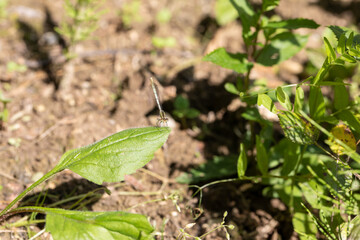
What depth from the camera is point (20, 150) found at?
228 cm

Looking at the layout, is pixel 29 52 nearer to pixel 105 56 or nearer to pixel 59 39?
pixel 59 39

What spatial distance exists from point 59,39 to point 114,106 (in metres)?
1.09

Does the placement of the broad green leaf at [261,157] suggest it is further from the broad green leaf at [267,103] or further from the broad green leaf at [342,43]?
the broad green leaf at [342,43]

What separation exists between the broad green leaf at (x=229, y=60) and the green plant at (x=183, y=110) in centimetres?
70

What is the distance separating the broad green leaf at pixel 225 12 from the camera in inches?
141

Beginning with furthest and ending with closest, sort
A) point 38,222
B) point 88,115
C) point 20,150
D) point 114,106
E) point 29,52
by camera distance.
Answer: point 29,52 → point 114,106 → point 88,115 → point 20,150 → point 38,222

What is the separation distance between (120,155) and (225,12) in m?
2.48

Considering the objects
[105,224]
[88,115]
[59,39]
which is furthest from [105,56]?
[105,224]

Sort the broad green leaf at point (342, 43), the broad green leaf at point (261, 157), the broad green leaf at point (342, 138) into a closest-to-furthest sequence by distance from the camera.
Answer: the broad green leaf at point (342, 43) < the broad green leaf at point (342, 138) < the broad green leaf at point (261, 157)

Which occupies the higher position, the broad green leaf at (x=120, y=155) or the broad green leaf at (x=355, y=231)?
the broad green leaf at (x=120, y=155)

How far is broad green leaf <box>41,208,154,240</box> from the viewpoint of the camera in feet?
4.71

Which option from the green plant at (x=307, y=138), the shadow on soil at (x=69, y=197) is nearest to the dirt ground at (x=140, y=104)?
the shadow on soil at (x=69, y=197)

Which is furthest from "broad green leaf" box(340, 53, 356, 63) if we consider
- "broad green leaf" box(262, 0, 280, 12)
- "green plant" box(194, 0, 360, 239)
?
"broad green leaf" box(262, 0, 280, 12)

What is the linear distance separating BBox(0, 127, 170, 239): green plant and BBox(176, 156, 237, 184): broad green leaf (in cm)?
68
